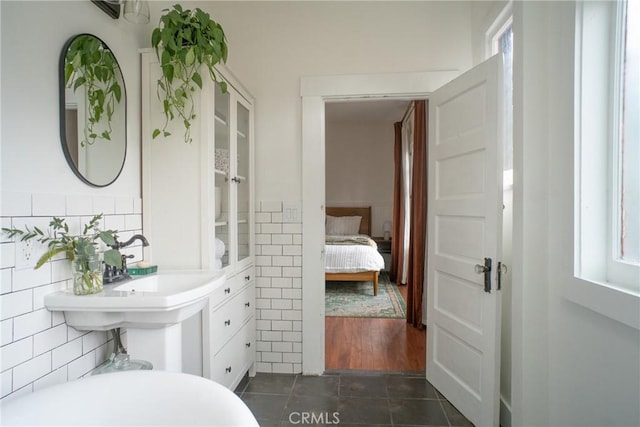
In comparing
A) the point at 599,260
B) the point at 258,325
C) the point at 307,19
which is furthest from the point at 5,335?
the point at 307,19

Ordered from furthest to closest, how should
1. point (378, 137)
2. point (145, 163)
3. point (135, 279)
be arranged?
point (378, 137) → point (145, 163) → point (135, 279)

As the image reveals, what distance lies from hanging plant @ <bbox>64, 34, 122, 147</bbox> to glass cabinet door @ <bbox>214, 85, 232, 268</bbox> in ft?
1.60

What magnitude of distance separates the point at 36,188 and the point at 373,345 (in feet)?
8.65

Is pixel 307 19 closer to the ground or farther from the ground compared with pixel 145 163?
farther from the ground

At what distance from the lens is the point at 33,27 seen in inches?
42.0

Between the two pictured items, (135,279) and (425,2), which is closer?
(135,279)

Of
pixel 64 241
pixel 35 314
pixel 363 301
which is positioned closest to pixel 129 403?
pixel 35 314

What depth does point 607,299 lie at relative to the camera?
1.04 meters

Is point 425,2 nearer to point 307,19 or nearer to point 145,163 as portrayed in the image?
point 307,19

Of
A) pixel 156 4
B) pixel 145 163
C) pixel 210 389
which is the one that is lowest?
pixel 210 389

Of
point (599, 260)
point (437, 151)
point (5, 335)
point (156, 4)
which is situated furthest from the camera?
point (437, 151)

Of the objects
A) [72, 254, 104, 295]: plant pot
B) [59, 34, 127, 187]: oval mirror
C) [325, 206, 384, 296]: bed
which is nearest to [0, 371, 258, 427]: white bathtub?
[72, 254, 104, 295]: plant pot

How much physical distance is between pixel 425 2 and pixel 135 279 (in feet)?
8.42

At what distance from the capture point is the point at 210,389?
0.81 m
